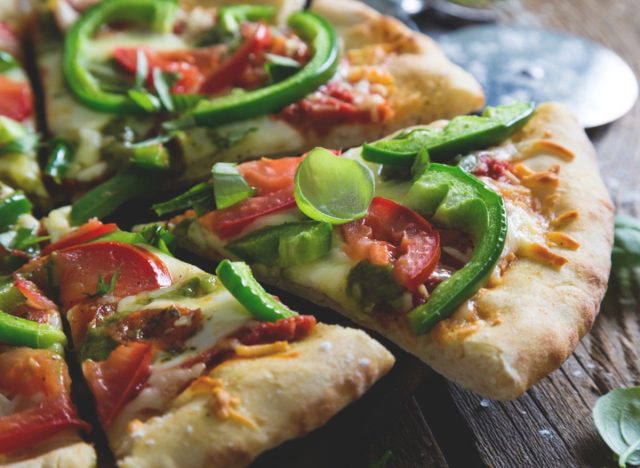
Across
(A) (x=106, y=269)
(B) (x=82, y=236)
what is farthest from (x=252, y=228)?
(B) (x=82, y=236)

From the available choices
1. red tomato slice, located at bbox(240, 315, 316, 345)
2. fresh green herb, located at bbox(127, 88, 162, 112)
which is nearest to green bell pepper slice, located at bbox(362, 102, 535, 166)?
red tomato slice, located at bbox(240, 315, 316, 345)

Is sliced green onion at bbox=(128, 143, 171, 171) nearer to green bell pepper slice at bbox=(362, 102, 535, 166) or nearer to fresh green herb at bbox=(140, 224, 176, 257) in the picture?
fresh green herb at bbox=(140, 224, 176, 257)

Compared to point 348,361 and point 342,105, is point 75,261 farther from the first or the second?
point 342,105

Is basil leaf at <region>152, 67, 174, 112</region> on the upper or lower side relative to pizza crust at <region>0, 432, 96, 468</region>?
lower

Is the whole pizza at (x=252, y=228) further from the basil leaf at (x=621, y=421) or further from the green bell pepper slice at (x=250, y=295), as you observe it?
the basil leaf at (x=621, y=421)

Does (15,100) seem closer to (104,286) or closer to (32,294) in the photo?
(32,294)

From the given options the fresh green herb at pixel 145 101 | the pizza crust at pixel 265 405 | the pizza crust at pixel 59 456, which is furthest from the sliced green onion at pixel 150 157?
the pizza crust at pixel 59 456

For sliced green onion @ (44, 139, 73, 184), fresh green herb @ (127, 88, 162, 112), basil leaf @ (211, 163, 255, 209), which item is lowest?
sliced green onion @ (44, 139, 73, 184)
